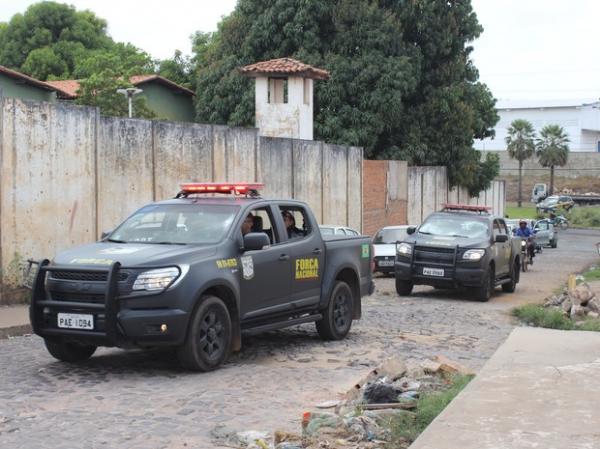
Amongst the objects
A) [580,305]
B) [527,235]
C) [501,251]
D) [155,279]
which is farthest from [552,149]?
[155,279]

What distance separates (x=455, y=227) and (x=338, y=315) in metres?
8.12

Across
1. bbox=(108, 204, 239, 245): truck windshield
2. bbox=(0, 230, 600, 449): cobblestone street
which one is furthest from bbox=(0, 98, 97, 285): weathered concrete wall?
bbox=(108, 204, 239, 245): truck windshield

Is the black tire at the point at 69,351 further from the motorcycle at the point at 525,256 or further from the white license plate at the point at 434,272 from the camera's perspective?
the motorcycle at the point at 525,256

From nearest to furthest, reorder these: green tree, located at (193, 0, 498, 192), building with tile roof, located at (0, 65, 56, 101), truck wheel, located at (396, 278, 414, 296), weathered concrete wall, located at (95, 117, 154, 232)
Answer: weathered concrete wall, located at (95, 117, 154, 232), truck wheel, located at (396, 278, 414, 296), green tree, located at (193, 0, 498, 192), building with tile roof, located at (0, 65, 56, 101)

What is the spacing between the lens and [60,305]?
903 centimetres

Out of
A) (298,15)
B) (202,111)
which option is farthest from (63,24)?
(298,15)

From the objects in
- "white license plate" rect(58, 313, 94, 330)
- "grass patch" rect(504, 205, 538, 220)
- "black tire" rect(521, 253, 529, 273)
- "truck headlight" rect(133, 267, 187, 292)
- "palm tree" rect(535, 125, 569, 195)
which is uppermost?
"palm tree" rect(535, 125, 569, 195)

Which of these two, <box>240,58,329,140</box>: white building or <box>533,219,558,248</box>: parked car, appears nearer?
<box>240,58,329,140</box>: white building

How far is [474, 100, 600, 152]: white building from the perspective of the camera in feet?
358

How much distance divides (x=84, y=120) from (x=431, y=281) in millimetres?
7664

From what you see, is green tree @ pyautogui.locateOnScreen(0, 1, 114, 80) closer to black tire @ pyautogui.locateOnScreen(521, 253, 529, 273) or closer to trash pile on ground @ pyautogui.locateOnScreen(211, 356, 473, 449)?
black tire @ pyautogui.locateOnScreen(521, 253, 529, 273)

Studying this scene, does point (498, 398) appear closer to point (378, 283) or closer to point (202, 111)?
point (378, 283)

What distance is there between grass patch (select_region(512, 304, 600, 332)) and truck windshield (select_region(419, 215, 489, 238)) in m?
3.74

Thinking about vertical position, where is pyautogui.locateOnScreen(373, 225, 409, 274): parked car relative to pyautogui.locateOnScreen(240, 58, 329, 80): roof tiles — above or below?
below
